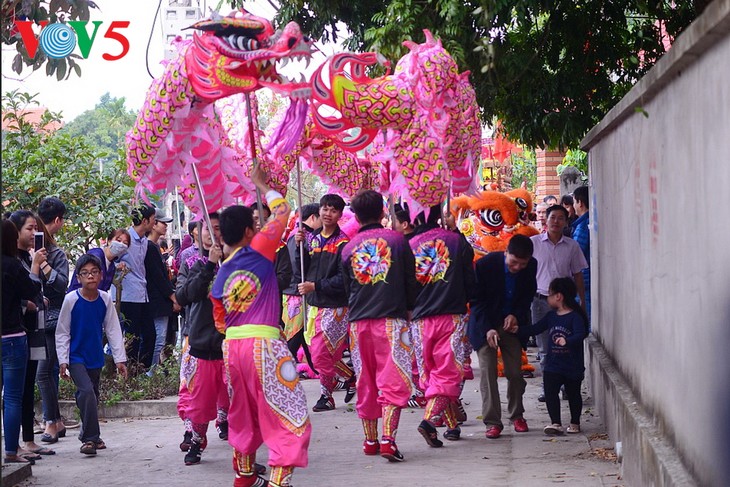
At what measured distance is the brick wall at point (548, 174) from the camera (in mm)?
24531

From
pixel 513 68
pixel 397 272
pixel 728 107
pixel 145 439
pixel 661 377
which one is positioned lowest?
pixel 145 439

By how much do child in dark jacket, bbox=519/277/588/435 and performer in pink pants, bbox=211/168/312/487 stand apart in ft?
9.44

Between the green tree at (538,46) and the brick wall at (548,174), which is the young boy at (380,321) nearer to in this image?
the green tree at (538,46)

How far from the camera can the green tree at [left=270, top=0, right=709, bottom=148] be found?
1191 centimetres

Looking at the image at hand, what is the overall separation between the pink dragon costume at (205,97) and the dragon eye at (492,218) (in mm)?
4480

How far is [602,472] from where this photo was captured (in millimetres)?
7625

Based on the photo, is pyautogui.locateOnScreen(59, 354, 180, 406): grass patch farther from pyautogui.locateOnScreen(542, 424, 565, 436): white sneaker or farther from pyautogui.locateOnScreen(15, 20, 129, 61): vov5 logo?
pyautogui.locateOnScreen(542, 424, 565, 436): white sneaker

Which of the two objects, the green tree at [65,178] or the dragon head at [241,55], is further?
the green tree at [65,178]

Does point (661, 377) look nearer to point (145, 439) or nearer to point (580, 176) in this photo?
point (145, 439)

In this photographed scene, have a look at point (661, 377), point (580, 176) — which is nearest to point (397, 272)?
point (661, 377)

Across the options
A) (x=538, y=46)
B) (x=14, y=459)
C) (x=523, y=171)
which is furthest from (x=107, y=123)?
(x=14, y=459)

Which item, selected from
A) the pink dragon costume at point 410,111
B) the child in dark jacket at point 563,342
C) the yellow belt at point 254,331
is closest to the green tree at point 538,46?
the pink dragon costume at point 410,111

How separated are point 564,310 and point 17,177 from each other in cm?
548

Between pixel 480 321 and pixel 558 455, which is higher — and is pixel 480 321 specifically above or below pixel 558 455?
above
